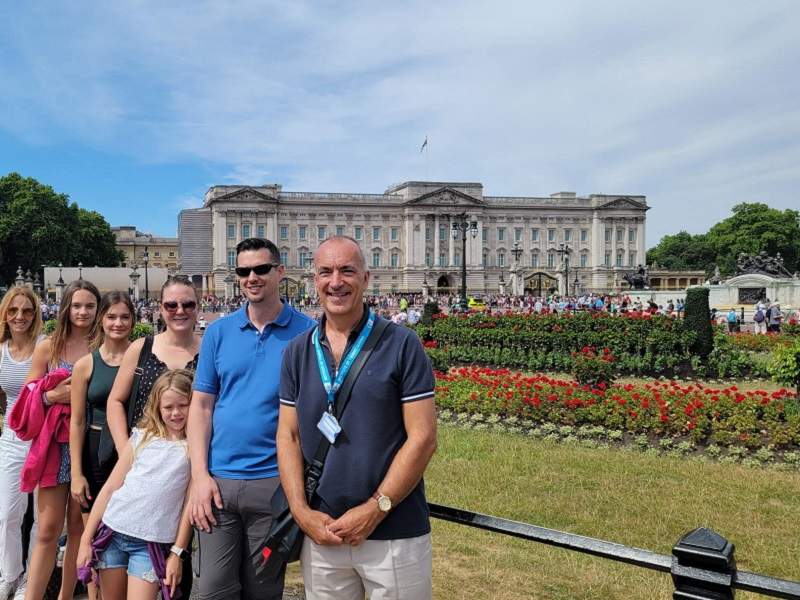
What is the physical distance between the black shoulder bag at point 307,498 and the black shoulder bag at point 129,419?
3.98ft

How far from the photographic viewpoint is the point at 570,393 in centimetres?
891

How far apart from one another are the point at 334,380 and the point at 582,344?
12161 mm

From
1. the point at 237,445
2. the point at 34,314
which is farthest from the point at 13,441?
the point at 237,445

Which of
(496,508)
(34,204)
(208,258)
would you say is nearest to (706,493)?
(496,508)

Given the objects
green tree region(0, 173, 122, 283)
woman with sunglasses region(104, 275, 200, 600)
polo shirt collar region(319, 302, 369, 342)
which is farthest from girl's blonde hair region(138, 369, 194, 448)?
green tree region(0, 173, 122, 283)

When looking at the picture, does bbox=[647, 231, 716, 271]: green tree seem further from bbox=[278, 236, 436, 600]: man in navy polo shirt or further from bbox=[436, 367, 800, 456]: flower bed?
bbox=[278, 236, 436, 600]: man in navy polo shirt

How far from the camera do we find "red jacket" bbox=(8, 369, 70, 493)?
3.69 metres

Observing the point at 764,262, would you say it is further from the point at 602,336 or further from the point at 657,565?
the point at 657,565

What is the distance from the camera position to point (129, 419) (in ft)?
11.1

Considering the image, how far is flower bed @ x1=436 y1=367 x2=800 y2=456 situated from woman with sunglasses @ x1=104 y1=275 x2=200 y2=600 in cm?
586

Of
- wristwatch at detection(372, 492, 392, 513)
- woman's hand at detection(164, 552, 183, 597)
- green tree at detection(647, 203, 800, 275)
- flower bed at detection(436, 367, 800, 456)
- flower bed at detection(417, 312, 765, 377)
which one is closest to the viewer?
wristwatch at detection(372, 492, 392, 513)

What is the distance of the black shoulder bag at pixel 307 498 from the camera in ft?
7.63

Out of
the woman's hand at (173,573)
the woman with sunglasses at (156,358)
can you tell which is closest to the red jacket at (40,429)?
the woman with sunglasses at (156,358)

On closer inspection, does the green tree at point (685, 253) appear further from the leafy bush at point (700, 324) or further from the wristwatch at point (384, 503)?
the wristwatch at point (384, 503)
